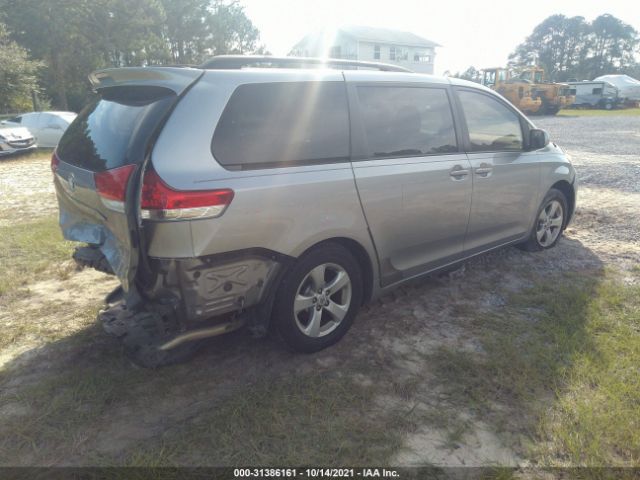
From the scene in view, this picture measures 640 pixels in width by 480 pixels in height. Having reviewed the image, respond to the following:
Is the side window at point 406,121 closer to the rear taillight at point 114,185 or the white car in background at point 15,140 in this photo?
the rear taillight at point 114,185

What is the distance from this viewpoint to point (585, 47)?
7025 centimetres

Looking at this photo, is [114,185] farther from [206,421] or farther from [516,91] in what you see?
[516,91]

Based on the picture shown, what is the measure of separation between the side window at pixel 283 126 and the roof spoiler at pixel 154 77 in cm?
27

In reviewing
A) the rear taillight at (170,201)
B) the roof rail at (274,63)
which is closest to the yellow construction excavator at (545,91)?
the roof rail at (274,63)

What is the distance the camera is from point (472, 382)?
2.80 meters

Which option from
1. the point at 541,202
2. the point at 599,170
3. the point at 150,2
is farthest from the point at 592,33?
the point at 541,202

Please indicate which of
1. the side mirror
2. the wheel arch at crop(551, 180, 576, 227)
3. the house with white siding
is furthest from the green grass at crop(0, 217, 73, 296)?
the house with white siding

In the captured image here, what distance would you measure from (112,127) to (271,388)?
1883mm

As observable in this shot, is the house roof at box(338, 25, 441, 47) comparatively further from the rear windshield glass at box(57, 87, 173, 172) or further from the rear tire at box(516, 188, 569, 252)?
the rear windshield glass at box(57, 87, 173, 172)

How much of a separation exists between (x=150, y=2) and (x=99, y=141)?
116 feet

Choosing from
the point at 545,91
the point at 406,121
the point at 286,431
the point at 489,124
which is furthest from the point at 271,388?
the point at 545,91

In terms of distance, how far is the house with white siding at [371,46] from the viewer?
159ft

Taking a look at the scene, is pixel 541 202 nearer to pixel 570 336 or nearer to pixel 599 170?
pixel 570 336

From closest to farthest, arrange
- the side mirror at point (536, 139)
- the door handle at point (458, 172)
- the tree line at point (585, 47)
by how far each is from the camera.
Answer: the door handle at point (458, 172)
the side mirror at point (536, 139)
the tree line at point (585, 47)
